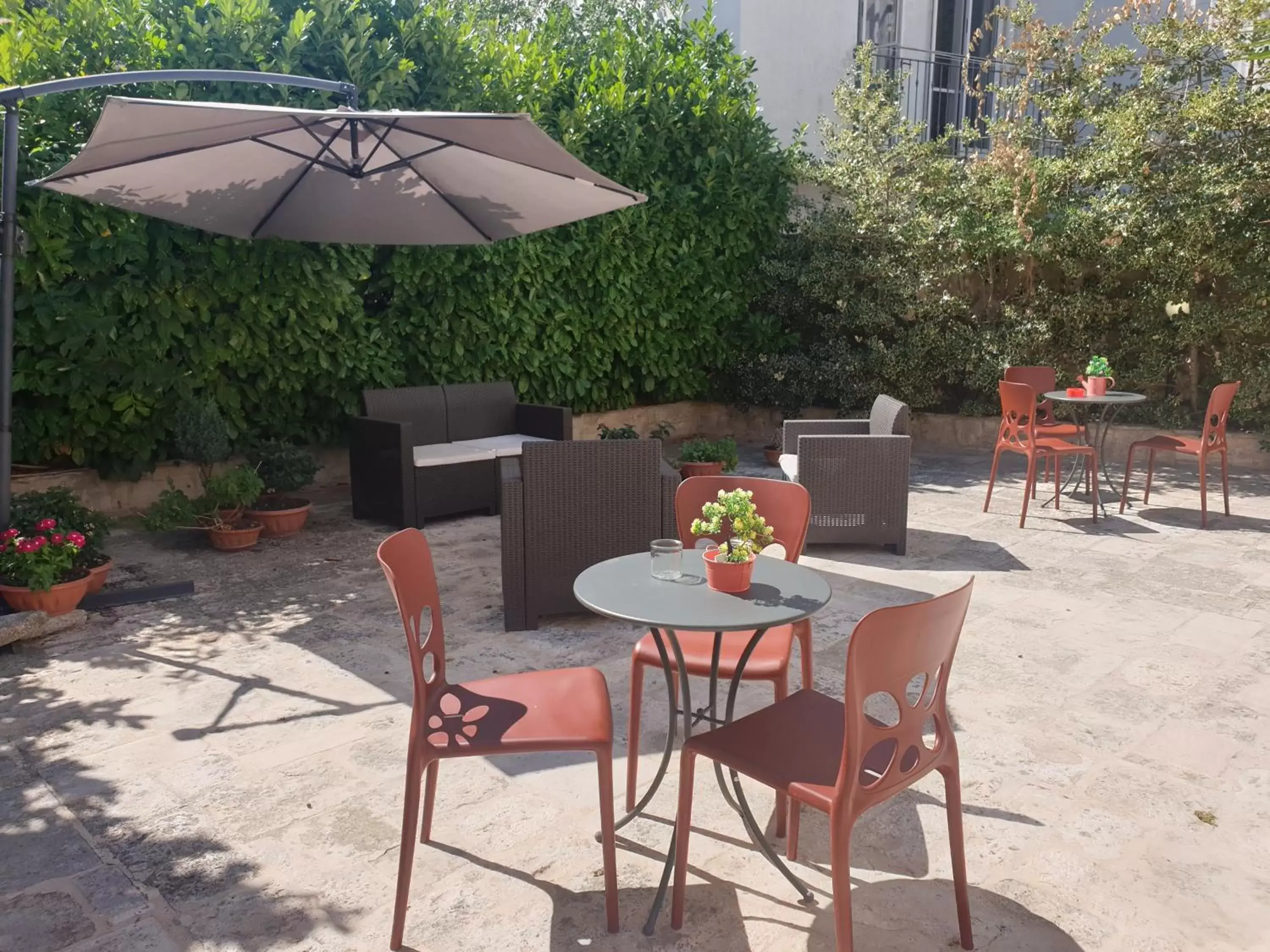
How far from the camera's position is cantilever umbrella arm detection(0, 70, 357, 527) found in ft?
14.4

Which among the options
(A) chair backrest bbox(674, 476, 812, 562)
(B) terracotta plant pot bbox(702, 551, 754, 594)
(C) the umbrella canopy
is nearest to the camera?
(B) terracotta plant pot bbox(702, 551, 754, 594)

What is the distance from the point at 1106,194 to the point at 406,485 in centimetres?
700

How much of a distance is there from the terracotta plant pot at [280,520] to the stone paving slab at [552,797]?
1.23 m

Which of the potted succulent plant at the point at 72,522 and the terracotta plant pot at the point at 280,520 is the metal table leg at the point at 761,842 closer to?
the potted succulent plant at the point at 72,522

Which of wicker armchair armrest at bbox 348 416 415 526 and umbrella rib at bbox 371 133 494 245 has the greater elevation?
umbrella rib at bbox 371 133 494 245

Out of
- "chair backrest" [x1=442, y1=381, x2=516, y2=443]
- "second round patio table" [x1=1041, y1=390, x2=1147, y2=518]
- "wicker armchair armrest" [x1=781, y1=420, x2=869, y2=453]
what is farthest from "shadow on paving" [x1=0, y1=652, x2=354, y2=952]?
"second round patio table" [x1=1041, y1=390, x2=1147, y2=518]

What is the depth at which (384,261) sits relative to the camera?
26.2 ft

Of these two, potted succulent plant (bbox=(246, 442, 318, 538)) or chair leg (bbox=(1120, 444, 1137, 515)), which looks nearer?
potted succulent plant (bbox=(246, 442, 318, 538))

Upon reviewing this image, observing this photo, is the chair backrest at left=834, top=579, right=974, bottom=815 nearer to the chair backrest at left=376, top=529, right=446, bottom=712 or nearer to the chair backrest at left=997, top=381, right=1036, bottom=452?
the chair backrest at left=376, top=529, right=446, bottom=712

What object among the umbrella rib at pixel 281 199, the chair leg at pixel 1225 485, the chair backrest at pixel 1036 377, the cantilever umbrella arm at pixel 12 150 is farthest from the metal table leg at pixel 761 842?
the chair backrest at pixel 1036 377

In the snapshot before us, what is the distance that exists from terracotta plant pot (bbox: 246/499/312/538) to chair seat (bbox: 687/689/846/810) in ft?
16.0

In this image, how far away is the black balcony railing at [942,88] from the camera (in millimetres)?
13289

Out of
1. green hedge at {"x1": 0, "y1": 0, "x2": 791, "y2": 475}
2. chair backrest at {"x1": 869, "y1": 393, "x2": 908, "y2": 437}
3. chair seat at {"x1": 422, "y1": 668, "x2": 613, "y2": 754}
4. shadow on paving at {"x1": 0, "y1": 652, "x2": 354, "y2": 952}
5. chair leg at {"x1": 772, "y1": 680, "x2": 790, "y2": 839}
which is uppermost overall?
green hedge at {"x1": 0, "y1": 0, "x2": 791, "y2": 475}

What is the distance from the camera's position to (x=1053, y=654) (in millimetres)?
4512
